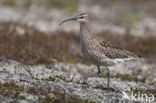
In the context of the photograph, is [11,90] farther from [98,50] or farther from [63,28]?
[63,28]

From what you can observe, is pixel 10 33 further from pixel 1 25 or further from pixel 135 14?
pixel 135 14

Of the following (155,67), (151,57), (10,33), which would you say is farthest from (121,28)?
(10,33)

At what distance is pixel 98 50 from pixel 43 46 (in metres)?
6.91

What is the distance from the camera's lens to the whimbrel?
12110mm

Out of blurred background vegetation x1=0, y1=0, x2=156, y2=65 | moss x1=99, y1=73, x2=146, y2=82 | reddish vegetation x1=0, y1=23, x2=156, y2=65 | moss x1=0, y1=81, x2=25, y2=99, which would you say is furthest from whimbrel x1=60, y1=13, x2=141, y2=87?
moss x1=0, y1=81, x2=25, y2=99

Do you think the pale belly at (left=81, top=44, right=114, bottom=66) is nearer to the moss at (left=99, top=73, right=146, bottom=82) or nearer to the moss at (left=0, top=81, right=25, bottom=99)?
the moss at (left=0, top=81, right=25, bottom=99)

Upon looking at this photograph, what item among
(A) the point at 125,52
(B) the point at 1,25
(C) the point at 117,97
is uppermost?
(B) the point at 1,25

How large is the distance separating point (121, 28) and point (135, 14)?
3837 mm

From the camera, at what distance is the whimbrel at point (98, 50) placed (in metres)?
12.1

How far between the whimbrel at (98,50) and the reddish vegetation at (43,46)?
1.03 metres

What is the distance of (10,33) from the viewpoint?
741 inches

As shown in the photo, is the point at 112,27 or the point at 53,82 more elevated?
the point at 112,27

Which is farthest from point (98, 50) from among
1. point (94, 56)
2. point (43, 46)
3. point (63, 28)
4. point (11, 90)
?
point (63, 28)

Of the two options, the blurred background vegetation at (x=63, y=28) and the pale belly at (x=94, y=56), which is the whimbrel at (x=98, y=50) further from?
the blurred background vegetation at (x=63, y=28)
